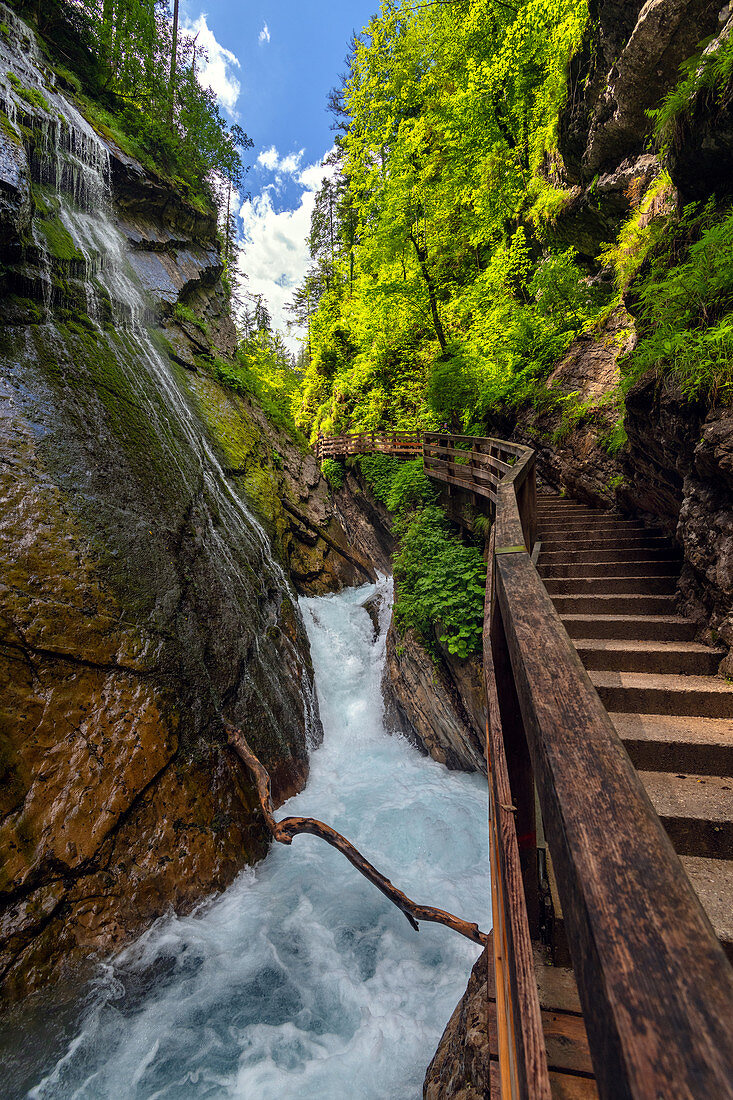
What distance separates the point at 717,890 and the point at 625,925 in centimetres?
193

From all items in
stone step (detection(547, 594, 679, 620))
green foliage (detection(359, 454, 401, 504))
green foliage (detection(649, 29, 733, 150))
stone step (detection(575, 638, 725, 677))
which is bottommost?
stone step (detection(575, 638, 725, 677))

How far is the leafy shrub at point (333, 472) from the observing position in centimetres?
1900

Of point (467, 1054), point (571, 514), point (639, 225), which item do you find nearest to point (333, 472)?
point (571, 514)

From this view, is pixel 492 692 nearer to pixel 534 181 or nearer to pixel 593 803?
pixel 593 803

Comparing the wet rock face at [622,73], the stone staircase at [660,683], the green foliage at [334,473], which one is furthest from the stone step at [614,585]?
the green foliage at [334,473]

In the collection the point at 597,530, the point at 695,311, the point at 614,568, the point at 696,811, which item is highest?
the point at 695,311

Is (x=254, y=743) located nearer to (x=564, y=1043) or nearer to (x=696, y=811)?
(x=564, y=1043)

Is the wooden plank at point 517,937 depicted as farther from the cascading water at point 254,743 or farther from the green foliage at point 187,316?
the green foliage at point 187,316

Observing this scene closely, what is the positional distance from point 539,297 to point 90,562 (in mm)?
10811

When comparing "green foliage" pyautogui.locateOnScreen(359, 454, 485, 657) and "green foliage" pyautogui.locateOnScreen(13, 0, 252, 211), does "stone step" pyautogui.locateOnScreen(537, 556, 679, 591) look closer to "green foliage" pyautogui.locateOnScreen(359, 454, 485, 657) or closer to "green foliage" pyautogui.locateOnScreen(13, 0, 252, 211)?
"green foliage" pyautogui.locateOnScreen(359, 454, 485, 657)

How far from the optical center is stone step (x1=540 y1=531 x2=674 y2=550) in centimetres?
515

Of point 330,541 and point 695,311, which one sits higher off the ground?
point 695,311

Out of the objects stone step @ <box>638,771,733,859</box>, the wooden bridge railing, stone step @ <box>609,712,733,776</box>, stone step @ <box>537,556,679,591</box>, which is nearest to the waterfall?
stone step @ <box>537,556,679,591</box>

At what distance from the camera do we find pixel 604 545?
18.1 feet
